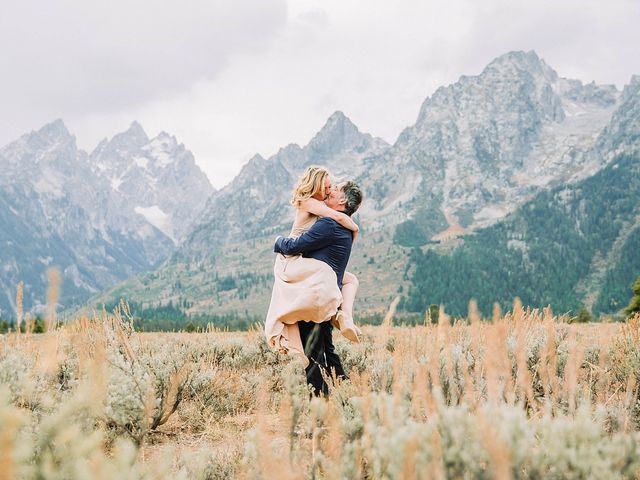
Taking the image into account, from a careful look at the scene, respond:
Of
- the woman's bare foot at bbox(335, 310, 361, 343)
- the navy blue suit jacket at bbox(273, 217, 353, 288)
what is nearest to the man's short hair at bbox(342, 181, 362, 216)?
the navy blue suit jacket at bbox(273, 217, 353, 288)

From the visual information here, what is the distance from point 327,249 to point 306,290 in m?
0.59

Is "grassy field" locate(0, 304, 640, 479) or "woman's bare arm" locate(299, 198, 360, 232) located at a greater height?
"woman's bare arm" locate(299, 198, 360, 232)

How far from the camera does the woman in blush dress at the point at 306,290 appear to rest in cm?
Result: 556

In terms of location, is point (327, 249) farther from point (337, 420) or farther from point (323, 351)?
point (337, 420)

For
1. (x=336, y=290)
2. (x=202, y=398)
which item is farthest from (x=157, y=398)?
(x=336, y=290)

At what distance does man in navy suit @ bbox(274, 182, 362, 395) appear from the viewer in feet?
18.5

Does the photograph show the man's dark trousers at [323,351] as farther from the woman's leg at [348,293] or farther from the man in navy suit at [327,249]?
the woman's leg at [348,293]

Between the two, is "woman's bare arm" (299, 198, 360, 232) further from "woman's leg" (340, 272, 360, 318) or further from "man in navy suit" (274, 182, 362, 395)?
"woman's leg" (340, 272, 360, 318)

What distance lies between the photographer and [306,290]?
5.54 m

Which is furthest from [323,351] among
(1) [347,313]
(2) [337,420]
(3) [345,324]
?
(2) [337,420]

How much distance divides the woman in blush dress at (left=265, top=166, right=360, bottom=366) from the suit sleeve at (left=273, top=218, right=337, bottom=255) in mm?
103

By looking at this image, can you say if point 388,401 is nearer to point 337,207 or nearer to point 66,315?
point 337,207

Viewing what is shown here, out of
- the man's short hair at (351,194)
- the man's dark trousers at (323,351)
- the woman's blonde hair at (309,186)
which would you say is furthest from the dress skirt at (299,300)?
the man's short hair at (351,194)

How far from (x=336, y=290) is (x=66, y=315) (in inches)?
118
